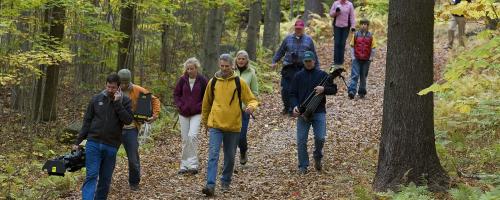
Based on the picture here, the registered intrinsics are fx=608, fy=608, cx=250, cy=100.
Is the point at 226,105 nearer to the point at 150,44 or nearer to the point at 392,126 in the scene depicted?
the point at 392,126

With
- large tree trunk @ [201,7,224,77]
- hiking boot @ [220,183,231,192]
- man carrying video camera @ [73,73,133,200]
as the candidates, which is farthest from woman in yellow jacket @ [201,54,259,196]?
large tree trunk @ [201,7,224,77]

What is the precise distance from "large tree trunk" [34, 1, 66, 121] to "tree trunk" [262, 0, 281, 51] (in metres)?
9.05

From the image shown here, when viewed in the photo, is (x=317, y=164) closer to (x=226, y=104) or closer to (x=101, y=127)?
(x=226, y=104)

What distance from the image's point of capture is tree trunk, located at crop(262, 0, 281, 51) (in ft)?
75.2

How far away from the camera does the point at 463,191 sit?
22.1 feet

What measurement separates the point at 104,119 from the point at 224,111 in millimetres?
1711

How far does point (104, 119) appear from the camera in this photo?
310 inches

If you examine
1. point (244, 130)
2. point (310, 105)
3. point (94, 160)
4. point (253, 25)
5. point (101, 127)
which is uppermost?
point (253, 25)

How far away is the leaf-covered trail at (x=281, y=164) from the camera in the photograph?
896 cm

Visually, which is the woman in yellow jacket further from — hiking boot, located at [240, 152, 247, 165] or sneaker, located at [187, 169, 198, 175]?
hiking boot, located at [240, 152, 247, 165]

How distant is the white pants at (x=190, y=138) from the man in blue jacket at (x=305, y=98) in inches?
63.6

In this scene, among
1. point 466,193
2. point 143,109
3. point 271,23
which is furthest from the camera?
point 271,23

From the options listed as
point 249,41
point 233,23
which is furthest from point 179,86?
point 233,23

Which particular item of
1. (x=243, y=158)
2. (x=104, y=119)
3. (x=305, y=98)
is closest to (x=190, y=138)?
(x=243, y=158)
